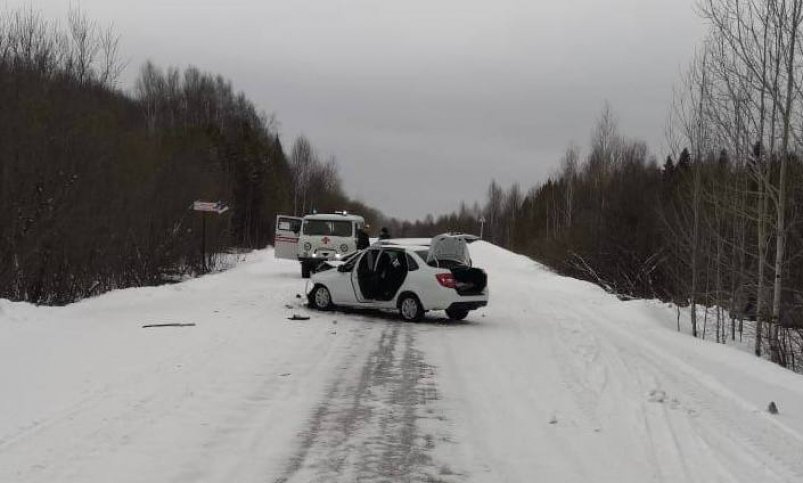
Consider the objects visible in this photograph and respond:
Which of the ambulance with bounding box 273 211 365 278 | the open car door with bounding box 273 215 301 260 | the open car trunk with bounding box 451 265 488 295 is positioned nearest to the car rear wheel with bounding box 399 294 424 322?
the open car trunk with bounding box 451 265 488 295

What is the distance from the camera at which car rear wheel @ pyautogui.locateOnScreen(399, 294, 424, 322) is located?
16109 millimetres

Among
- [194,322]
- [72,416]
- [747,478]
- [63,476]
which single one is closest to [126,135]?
[194,322]

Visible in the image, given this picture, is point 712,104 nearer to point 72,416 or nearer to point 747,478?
point 747,478

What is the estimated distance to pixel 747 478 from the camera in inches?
224

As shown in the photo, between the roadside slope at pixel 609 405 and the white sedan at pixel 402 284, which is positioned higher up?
the white sedan at pixel 402 284

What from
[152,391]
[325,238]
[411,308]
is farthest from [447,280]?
[325,238]

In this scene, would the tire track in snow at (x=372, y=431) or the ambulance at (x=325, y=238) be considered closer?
the tire track in snow at (x=372, y=431)

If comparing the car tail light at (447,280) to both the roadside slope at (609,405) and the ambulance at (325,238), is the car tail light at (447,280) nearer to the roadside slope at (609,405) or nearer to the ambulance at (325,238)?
the roadside slope at (609,405)

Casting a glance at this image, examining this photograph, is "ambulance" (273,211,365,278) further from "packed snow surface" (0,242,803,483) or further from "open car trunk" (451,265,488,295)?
"packed snow surface" (0,242,803,483)

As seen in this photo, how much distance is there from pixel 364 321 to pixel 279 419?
8852 millimetres

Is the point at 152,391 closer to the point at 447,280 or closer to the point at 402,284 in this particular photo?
the point at 447,280

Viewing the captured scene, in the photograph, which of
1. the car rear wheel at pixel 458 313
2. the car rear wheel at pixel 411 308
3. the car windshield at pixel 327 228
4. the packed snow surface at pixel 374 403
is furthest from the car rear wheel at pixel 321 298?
the car windshield at pixel 327 228

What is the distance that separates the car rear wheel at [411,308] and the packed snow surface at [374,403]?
864 millimetres

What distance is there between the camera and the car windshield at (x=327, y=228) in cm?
2678
